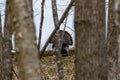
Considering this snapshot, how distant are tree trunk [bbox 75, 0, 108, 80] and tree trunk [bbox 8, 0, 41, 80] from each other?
884mm

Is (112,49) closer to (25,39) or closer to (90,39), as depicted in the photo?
(90,39)

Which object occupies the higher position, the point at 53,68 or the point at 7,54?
the point at 7,54

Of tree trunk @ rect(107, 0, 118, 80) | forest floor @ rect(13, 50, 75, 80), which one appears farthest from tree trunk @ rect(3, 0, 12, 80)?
forest floor @ rect(13, 50, 75, 80)

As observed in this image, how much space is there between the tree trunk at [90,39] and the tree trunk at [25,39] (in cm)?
88

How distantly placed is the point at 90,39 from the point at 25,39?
0.95 m

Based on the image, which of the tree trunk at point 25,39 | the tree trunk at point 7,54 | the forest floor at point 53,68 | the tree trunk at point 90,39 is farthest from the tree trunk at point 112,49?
the forest floor at point 53,68

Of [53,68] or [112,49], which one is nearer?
[112,49]

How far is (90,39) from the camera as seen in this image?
2211 millimetres

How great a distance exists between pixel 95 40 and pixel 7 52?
1764 mm

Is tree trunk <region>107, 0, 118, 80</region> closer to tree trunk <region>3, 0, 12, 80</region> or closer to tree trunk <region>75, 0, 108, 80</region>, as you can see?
tree trunk <region>3, 0, 12, 80</region>

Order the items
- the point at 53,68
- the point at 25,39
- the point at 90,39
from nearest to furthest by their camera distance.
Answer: the point at 25,39
the point at 90,39
the point at 53,68

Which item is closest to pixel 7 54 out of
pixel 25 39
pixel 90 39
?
pixel 90 39

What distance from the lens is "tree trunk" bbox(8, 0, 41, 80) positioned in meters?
1.29

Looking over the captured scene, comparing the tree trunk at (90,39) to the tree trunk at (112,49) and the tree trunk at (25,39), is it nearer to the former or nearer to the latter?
the tree trunk at (25,39)
